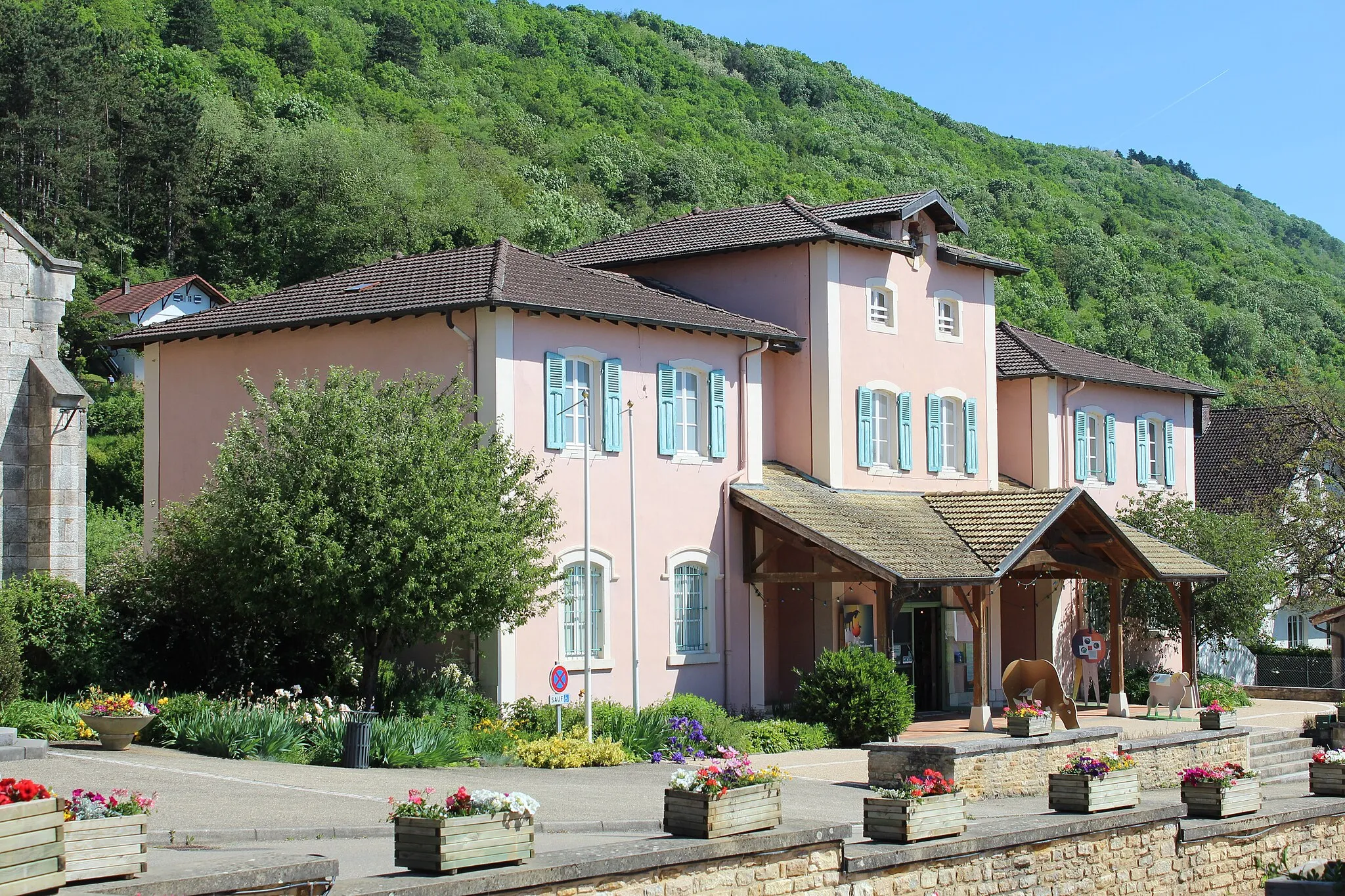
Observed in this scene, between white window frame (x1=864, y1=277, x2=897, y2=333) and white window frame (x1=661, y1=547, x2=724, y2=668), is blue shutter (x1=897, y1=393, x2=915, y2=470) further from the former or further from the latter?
white window frame (x1=661, y1=547, x2=724, y2=668)

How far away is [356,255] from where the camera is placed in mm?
65812

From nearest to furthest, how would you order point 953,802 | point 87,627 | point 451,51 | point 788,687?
point 953,802 → point 87,627 → point 788,687 → point 451,51

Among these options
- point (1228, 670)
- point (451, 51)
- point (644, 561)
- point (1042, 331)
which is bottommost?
point (1228, 670)

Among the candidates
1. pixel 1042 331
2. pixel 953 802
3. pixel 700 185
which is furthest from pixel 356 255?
pixel 953 802

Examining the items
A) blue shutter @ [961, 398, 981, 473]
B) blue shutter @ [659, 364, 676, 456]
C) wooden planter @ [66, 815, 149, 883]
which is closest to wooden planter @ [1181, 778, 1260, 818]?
blue shutter @ [659, 364, 676, 456]

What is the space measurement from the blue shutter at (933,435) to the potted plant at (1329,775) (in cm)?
1219

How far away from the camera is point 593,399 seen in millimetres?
23656

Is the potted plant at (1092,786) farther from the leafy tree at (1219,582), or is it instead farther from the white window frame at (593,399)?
the leafy tree at (1219,582)

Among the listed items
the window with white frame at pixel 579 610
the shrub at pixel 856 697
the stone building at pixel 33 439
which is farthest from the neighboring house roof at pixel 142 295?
the shrub at pixel 856 697

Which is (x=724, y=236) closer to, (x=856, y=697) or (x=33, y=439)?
(x=856, y=697)

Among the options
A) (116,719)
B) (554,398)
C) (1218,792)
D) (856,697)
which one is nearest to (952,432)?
(856,697)

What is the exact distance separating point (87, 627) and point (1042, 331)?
58502 millimetres

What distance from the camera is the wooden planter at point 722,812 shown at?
37.6 ft

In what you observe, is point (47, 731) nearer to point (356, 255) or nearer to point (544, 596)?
point (544, 596)
